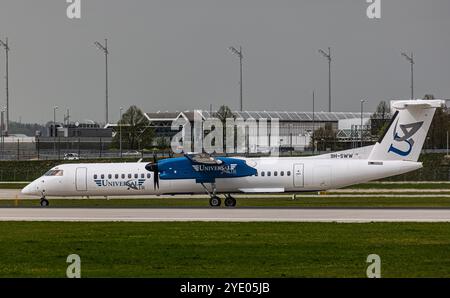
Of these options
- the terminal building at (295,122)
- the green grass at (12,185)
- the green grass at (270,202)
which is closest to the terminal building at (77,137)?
the terminal building at (295,122)

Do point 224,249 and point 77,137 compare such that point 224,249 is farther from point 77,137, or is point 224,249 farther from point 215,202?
point 77,137

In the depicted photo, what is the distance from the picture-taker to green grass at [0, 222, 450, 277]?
2401 cm

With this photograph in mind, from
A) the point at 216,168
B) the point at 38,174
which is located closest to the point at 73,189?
the point at 216,168

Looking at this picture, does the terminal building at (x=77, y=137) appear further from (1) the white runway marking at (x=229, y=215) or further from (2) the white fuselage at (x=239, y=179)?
(1) the white runway marking at (x=229, y=215)

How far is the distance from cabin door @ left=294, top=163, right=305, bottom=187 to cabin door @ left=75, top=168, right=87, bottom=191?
13.0m

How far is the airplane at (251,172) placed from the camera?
52.1 metres

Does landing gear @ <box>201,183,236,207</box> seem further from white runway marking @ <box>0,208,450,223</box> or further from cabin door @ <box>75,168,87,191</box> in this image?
cabin door @ <box>75,168,87,191</box>

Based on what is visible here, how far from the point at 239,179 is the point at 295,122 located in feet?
416

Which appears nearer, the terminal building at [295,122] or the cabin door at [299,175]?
the cabin door at [299,175]

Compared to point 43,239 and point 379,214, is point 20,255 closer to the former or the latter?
point 43,239

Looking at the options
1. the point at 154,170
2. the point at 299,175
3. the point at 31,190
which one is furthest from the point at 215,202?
the point at 31,190

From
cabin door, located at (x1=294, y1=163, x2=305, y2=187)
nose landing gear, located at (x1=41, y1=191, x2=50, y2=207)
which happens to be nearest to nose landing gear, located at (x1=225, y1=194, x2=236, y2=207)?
cabin door, located at (x1=294, y1=163, x2=305, y2=187)

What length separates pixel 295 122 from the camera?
593 feet
